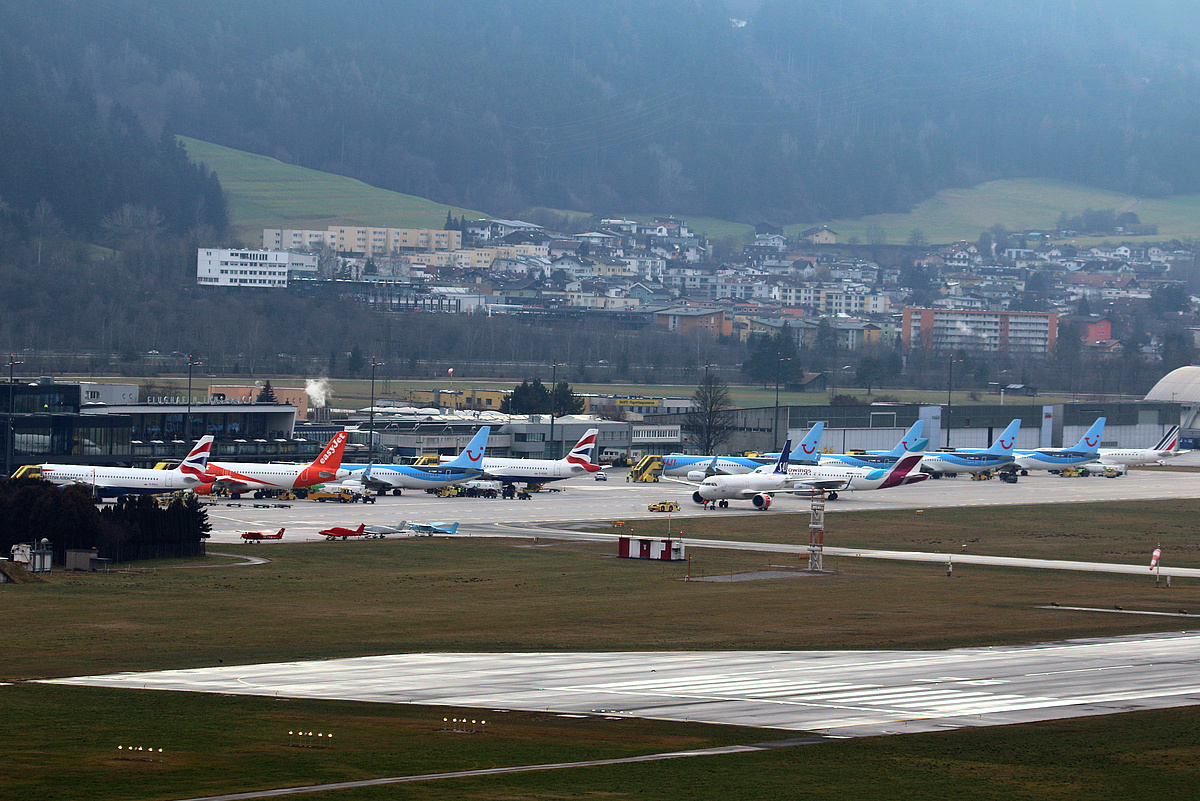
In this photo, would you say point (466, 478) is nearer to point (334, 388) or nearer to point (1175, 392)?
point (334, 388)

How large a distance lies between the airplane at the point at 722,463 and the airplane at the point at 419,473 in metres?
17.1

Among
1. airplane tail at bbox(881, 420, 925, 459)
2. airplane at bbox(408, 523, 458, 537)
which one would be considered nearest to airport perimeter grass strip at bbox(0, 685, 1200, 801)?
airplane at bbox(408, 523, 458, 537)

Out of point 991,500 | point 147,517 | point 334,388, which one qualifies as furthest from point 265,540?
point 334,388

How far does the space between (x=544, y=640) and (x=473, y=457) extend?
6412 centimetres

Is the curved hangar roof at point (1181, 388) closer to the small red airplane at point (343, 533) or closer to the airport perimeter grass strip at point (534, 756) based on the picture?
the small red airplane at point (343, 533)

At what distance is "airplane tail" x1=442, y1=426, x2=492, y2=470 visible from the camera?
107625 mm

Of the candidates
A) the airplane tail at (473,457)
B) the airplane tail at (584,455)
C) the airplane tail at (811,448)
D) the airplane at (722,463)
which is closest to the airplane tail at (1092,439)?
the airplane tail at (811,448)

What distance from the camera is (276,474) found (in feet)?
327

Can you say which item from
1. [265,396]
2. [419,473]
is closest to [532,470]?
[419,473]

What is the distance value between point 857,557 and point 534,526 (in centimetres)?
2104

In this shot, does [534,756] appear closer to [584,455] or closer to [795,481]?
[795,481]

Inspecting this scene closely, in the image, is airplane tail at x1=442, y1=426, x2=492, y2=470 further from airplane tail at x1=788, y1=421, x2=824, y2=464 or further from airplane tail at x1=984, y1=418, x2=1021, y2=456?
airplane tail at x1=984, y1=418, x2=1021, y2=456

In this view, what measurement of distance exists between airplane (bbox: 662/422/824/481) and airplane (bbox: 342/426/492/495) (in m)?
17.1

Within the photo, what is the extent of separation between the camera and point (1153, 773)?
28.8 metres
